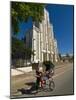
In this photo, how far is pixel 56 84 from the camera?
191 inches

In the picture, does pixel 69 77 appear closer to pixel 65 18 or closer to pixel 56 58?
pixel 56 58

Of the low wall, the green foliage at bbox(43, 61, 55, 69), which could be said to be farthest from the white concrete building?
the low wall

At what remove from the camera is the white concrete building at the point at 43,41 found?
474cm

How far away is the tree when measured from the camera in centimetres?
464

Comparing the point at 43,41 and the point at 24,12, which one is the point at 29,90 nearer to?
the point at 43,41

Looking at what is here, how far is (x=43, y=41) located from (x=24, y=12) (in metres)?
0.48

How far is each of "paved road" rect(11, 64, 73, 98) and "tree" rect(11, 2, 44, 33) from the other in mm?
688

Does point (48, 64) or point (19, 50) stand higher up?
point (19, 50)

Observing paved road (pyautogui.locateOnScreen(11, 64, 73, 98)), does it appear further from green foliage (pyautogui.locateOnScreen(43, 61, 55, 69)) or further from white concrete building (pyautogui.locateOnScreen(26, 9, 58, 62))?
white concrete building (pyautogui.locateOnScreen(26, 9, 58, 62))

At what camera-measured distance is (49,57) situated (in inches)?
190

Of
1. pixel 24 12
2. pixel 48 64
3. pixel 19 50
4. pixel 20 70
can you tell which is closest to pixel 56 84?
pixel 48 64

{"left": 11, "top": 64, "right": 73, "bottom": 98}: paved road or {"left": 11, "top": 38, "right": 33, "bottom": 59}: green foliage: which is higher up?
{"left": 11, "top": 38, "right": 33, "bottom": 59}: green foliage
